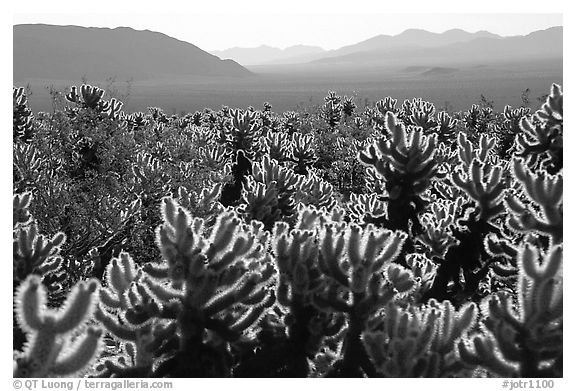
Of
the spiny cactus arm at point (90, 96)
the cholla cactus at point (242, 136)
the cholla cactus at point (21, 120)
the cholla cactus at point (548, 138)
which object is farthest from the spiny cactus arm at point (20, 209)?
the cholla cactus at point (242, 136)

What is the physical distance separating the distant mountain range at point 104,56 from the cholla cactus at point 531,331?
112 m

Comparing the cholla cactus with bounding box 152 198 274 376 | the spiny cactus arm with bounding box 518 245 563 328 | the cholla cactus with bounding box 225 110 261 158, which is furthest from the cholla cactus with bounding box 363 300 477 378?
the cholla cactus with bounding box 225 110 261 158

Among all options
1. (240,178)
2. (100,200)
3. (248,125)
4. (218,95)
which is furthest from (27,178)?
(218,95)

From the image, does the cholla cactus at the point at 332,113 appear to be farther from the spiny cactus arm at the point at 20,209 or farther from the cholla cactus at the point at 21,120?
the spiny cactus arm at the point at 20,209

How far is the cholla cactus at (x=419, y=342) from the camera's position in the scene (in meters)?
3.09

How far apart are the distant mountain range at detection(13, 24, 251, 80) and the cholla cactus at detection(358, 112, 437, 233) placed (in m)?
110

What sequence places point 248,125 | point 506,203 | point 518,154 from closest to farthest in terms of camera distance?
point 506,203 → point 518,154 → point 248,125

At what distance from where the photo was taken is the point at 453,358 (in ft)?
10.9

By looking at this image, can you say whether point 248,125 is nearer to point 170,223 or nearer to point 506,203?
point 506,203

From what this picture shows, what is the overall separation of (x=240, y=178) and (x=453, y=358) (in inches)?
362

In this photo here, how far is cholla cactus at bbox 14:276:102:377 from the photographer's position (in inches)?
94.4

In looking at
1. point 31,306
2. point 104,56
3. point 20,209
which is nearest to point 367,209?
point 20,209

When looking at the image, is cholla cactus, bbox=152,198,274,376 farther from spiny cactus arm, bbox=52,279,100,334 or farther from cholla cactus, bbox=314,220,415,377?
spiny cactus arm, bbox=52,279,100,334

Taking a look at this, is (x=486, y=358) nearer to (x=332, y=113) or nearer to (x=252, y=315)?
(x=252, y=315)
